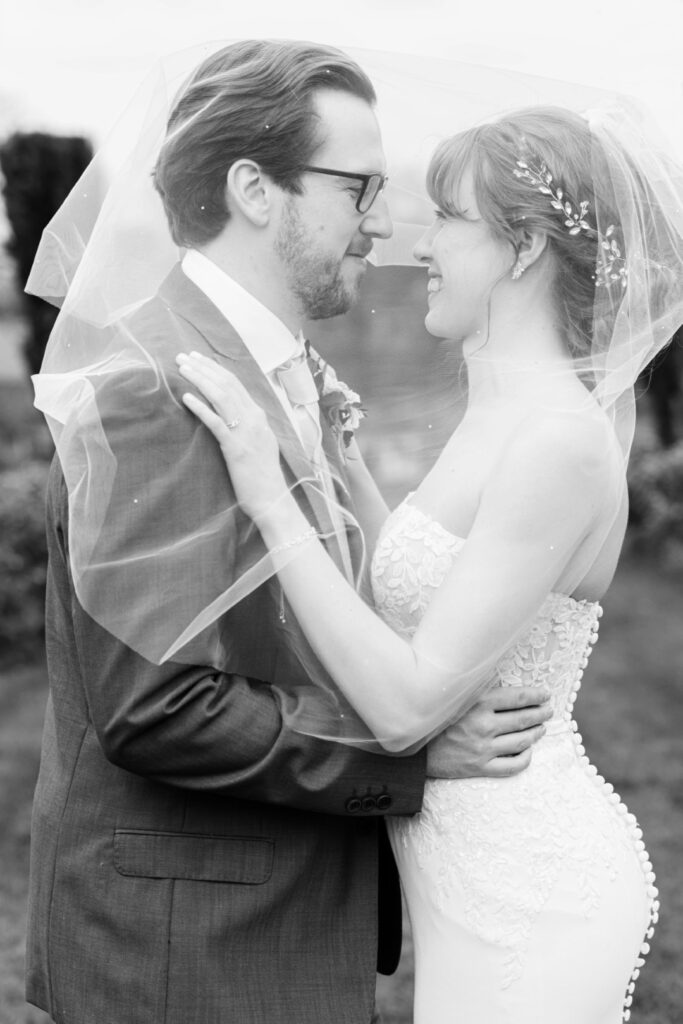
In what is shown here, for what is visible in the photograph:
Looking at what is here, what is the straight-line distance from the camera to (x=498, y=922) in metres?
2.39

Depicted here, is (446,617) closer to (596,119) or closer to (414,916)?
(414,916)

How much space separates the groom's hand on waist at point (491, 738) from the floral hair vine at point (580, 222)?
2.75 ft

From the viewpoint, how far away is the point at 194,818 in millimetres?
2381

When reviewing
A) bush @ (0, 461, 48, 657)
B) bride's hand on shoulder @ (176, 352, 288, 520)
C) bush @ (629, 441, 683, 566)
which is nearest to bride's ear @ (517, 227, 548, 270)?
bride's hand on shoulder @ (176, 352, 288, 520)

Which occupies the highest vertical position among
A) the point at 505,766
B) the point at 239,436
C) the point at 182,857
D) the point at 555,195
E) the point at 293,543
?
the point at 555,195

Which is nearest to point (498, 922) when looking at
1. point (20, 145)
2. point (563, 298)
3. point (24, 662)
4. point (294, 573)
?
point (294, 573)

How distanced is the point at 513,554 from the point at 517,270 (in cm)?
59

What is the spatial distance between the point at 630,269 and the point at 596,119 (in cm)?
31

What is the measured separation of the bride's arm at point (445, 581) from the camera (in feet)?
7.34

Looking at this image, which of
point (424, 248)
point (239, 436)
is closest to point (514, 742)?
point (239, 436)

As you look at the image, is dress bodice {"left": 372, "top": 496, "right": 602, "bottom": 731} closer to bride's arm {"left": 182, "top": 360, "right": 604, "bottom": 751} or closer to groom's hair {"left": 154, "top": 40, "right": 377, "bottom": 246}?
bride's arm {"left": 182, "top": 360, "right": 604, "bottom": 751}

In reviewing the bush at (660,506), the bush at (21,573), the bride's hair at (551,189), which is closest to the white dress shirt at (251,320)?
the bride's hair at (551,189)

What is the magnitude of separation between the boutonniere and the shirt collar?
0.17 metres

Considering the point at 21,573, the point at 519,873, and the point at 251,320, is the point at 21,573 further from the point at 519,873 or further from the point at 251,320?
the point at 519,873
